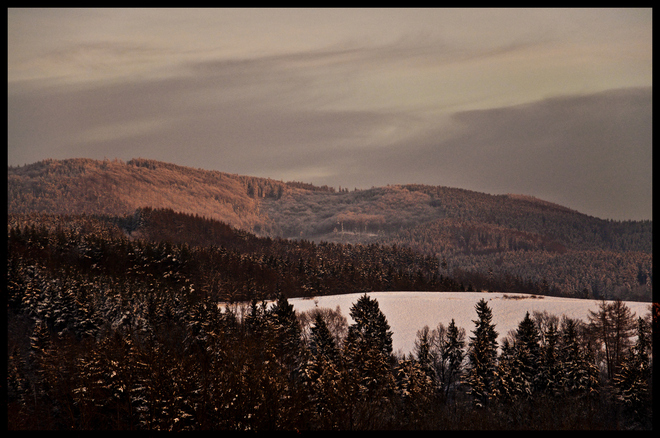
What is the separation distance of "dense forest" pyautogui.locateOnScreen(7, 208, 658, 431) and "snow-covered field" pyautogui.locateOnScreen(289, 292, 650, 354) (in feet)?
26.2

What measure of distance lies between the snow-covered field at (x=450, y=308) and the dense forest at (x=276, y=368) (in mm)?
7994

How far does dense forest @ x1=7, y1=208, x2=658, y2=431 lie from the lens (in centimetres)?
4488

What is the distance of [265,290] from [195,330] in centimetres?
8360

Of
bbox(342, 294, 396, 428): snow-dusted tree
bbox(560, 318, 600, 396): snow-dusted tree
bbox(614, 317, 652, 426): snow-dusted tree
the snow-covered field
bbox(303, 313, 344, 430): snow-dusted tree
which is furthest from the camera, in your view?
the snow-covered field

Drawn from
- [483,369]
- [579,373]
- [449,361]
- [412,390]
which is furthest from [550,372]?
[412,390]

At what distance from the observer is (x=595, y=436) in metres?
50.2

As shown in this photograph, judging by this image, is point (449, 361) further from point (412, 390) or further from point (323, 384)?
point (323, 384)

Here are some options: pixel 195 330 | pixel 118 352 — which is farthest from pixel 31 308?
pixel 118 352

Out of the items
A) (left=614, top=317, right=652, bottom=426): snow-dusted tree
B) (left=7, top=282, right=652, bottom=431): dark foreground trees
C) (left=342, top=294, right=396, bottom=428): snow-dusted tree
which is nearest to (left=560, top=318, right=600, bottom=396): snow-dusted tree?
(left=7, top=282, right=652, bottom=431): dark foreground trees

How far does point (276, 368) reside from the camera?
48.9m

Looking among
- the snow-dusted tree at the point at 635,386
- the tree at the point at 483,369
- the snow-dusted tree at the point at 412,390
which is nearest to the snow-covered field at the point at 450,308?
the tree at the point at 483,369

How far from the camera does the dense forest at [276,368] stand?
44.9 m

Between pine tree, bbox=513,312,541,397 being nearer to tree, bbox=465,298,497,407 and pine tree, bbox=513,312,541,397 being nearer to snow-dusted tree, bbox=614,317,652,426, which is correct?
tree, bbox=465,298,497,407

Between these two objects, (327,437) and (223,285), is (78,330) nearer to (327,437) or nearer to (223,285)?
(223,285)
